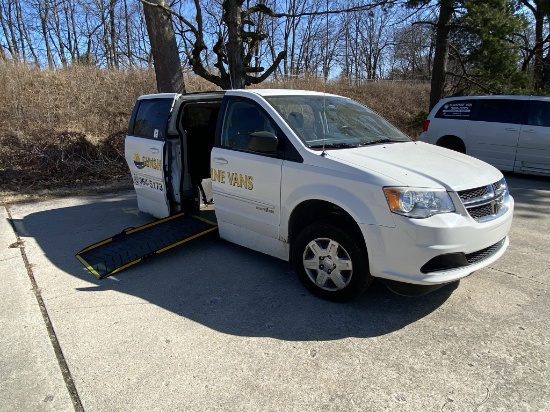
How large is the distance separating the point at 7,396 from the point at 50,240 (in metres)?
3.15

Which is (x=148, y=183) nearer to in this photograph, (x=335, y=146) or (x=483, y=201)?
(x=335, y=146)

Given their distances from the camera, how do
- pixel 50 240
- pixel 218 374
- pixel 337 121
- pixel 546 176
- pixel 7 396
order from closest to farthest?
pixel 7 396 → pixel 218 374 → pixel 337 121 → pixel 50 240 → pixel 546 176

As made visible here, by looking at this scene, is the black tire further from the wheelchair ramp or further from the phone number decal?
the phone number decal

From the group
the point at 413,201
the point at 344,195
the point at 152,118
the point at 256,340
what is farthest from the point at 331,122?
the point at 152,118

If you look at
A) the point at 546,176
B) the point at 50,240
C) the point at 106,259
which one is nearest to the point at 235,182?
the point at 106,259

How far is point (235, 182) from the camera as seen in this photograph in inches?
171

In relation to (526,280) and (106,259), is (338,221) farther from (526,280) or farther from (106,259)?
(106,259)

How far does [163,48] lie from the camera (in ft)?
33.1

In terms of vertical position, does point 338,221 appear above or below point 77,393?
above

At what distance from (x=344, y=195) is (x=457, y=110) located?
7.87 metres

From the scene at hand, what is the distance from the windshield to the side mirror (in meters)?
0.27

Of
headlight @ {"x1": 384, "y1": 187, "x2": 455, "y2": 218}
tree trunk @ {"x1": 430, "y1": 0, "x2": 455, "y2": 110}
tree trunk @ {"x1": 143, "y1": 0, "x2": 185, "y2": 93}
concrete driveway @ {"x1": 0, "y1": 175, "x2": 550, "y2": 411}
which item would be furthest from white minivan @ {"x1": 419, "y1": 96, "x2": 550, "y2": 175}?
headlight @ {"x1": 384, "y1": 187, "x2": 455, "y2": 218}

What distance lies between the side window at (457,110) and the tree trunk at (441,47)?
13.9 feet

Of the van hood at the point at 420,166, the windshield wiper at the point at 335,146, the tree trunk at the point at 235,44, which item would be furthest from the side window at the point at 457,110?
the windshield wiper at the point at 335,146
